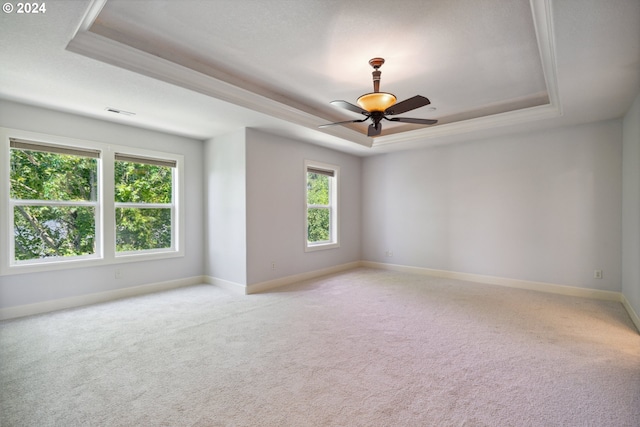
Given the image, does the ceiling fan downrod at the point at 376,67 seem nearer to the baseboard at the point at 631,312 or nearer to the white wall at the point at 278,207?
the white wall at the point at 278,207

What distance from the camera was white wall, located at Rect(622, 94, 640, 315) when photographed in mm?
3387

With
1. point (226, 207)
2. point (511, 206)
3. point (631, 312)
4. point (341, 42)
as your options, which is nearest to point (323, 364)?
point (341, 42)

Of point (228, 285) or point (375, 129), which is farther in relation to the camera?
point (228, 285)

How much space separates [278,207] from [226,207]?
2.67 feet

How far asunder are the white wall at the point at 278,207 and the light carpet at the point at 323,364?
3.24ft

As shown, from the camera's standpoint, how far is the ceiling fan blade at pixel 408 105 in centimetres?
297

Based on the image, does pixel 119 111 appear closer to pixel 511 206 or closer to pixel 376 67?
pixel 376 67

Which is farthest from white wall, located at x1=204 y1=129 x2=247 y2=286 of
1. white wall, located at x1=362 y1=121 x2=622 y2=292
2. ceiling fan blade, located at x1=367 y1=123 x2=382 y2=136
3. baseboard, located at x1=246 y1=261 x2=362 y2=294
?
white wall, located at x1=362 y1=121 x2=622 y2=292

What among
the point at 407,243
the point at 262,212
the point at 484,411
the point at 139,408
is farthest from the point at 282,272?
the point at 484,411

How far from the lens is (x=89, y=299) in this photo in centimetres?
414

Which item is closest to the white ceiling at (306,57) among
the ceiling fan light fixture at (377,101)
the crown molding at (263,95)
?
the crown molding at (263,95)

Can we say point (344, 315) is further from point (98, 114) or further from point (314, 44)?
point (98, 114)

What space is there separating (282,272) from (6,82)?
3922 millimetres

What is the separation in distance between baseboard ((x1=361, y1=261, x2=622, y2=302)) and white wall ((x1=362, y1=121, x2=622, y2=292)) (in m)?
0.07
